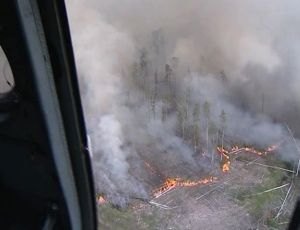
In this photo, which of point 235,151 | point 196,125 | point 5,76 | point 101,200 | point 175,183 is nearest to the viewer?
point 5,76

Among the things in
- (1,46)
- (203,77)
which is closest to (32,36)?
(1,46)

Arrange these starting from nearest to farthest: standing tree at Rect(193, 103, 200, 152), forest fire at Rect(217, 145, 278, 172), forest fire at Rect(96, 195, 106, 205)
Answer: forest fire at Rect(96, 195, 106, 205) → forest fire at Rect(217, 145, 278, 172) → standing tree at Rect(193, 103, 200, 152)

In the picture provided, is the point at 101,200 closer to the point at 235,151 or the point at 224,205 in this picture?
the point at 224,205

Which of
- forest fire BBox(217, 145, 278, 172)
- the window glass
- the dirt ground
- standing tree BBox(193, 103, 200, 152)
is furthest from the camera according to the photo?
standing tree BBox(193, 103, 200, 152)

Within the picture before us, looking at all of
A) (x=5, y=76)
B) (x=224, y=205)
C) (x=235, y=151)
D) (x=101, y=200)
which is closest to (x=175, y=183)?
Result: (x=224, y=205)

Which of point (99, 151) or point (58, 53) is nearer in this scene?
point (58, 53)

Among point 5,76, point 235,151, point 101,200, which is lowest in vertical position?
point 235,151

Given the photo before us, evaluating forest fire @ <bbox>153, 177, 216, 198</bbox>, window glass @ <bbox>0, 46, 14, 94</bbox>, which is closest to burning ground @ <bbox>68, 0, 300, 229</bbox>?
forest fire @ <bbox>153, 177, 216, 198</bbox>

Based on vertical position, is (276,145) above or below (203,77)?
below

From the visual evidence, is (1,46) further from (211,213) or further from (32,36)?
(211,213)

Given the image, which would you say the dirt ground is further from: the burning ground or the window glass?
the window glass

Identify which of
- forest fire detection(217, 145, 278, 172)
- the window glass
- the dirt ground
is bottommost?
the dirt ground
